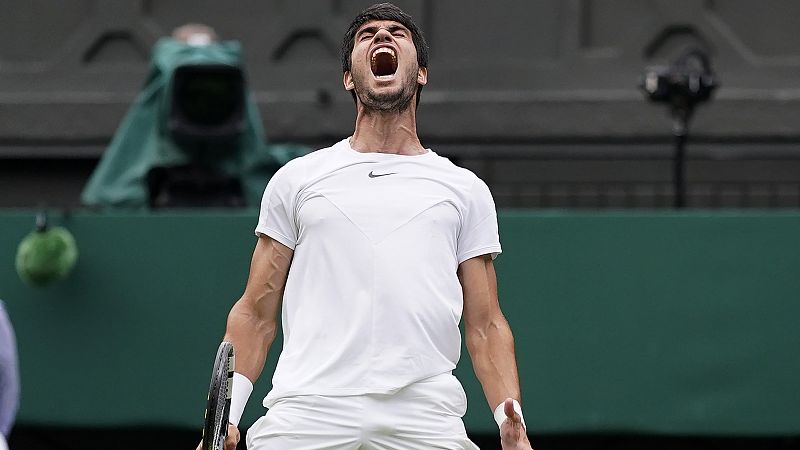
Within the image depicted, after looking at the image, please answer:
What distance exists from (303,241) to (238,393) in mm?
482

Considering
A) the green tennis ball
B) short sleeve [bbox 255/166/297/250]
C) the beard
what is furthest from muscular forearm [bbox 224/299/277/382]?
the green tennis ball

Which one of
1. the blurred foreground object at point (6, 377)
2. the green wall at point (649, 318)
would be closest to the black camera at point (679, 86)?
the green wall at point (649, 318)

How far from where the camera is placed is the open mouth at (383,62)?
4992mm

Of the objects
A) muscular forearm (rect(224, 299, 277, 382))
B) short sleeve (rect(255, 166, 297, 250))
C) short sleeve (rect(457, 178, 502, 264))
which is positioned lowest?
muscular forearm (rect(224, 299, 277, 382))

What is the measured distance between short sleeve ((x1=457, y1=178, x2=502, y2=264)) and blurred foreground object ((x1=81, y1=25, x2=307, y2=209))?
4.43 meters

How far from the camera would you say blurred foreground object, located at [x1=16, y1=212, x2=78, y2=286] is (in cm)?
887

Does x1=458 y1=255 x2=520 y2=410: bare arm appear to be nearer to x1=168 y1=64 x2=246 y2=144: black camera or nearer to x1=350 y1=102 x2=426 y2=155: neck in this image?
x1=350 y1=102 x2=426 y2=155: neck

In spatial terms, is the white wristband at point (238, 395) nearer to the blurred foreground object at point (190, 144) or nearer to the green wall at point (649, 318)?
the green wall at point (649, 318)

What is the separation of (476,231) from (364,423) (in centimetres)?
72

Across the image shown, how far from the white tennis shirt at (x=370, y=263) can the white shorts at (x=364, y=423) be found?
0.12 ft

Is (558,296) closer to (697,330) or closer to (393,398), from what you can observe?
(697,330)

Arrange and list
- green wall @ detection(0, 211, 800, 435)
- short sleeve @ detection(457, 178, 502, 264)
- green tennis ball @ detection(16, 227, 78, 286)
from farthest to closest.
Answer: green tennis ball @ detection(16, 227, 78, 286), green wall @ detection(0, 211, 800, 435), short sleeve @ detection(457, 178, 502, 264)

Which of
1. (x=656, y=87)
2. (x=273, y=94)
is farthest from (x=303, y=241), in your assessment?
(x=273, y=94)

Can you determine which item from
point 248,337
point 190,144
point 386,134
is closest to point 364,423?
point 248,337
